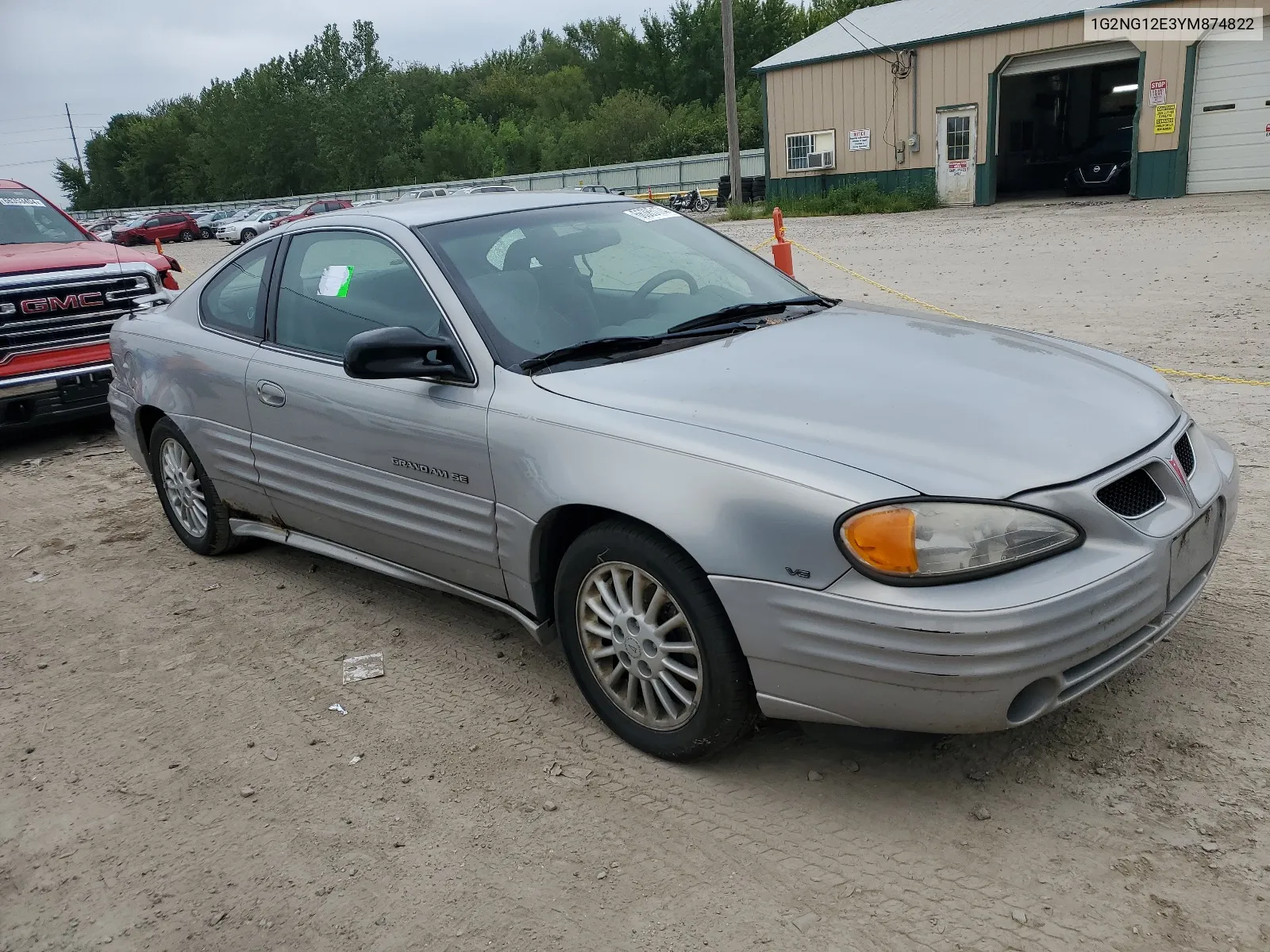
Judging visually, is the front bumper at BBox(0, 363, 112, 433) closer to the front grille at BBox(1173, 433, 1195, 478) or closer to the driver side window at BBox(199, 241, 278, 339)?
the driver side window at BBox(199, 241, 278, 339)

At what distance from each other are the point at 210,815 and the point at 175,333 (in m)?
2.59

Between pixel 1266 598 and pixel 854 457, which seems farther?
pixel 1266 598

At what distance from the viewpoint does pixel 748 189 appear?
34.9 metres

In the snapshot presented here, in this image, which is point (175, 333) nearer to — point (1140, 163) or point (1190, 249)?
point (1190, 249)

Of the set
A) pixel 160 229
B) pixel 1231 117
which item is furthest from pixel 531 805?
pixel 160 229

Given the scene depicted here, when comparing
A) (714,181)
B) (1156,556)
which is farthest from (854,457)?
(714,181)

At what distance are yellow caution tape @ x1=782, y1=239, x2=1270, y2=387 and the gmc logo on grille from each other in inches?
240

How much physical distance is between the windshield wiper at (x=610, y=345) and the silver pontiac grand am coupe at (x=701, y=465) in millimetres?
13

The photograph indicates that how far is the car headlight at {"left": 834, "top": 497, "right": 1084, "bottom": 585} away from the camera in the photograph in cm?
249

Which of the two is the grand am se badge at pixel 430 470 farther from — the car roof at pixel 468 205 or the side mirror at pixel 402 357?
the car roof at pixel 468 205

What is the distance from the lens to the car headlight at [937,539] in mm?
2494

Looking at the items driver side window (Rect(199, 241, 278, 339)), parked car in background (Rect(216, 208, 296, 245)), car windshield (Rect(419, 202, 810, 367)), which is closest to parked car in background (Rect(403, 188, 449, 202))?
driver side window (Rect(199, 241, 278, 339))

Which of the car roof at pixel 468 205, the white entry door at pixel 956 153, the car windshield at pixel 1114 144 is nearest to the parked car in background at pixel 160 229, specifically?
the white entry door at pixel 956 153

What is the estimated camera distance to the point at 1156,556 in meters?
2.68
